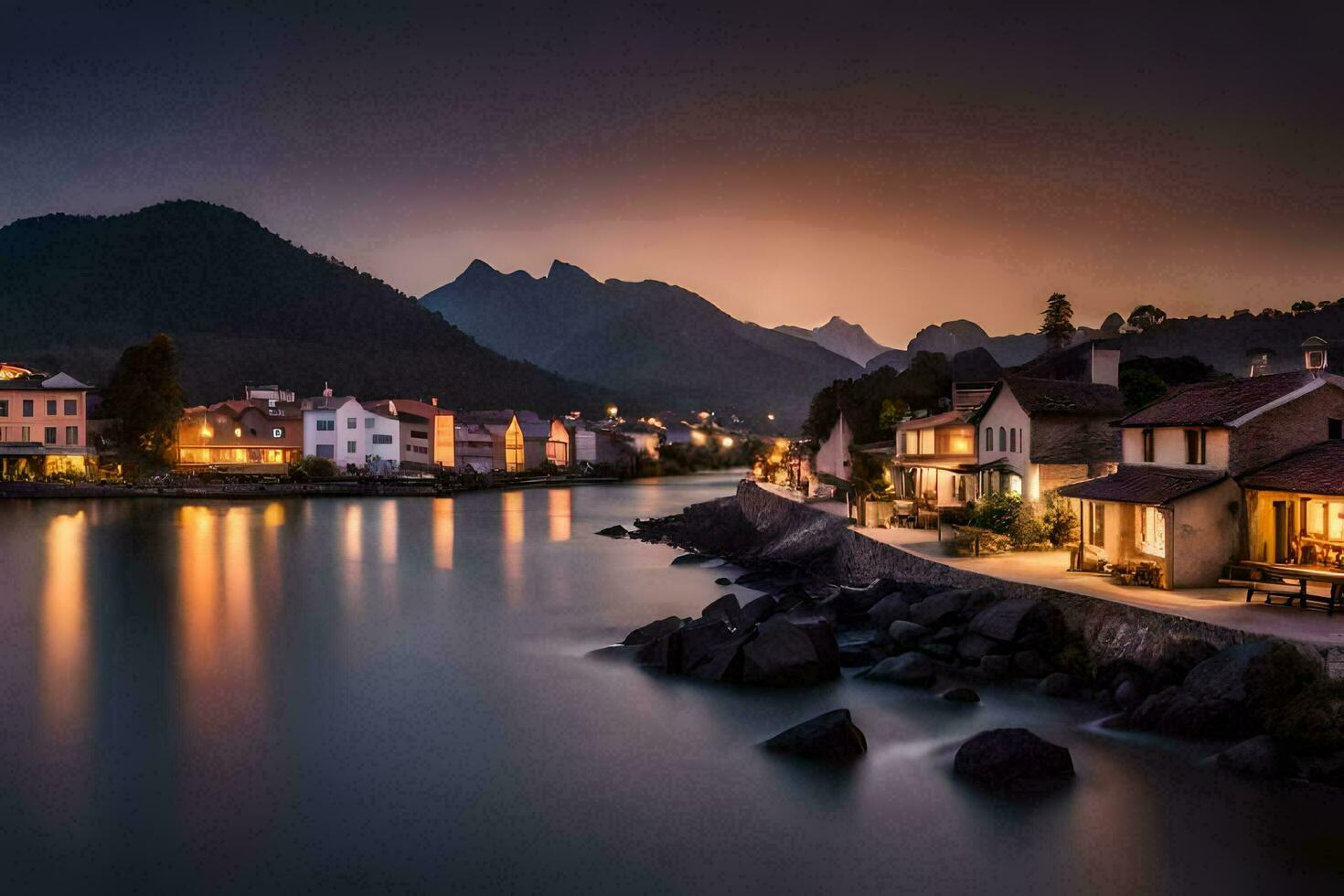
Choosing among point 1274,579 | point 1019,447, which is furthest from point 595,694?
point 1019,447

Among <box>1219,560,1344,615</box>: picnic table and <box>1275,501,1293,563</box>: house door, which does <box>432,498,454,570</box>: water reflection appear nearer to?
<box>1219,560,1344,615</box>: picnic table

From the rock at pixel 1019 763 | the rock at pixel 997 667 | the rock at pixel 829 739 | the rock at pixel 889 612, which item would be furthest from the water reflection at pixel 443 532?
the rock at pixel 1019 763

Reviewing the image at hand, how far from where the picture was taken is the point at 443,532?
59.1 meters

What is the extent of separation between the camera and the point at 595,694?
21172mm

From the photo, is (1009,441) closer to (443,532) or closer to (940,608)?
(940,608)

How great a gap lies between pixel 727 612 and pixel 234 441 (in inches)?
3005

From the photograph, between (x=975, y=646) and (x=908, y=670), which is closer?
(x=908, y=670)

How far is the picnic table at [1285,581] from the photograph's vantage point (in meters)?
16.7

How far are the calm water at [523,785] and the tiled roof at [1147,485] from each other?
5257 millimetres

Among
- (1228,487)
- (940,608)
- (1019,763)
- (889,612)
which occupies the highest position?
(1228,487)

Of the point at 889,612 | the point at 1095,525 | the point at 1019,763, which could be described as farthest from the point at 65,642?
the point at 1095,525

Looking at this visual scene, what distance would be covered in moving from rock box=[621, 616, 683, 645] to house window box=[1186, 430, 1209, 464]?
12.2 meters

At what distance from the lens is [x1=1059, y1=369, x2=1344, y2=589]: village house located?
1931 centimetres

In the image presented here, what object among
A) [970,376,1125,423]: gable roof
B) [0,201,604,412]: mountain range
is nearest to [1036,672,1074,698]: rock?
[970,376,1125,423]: gable roof
